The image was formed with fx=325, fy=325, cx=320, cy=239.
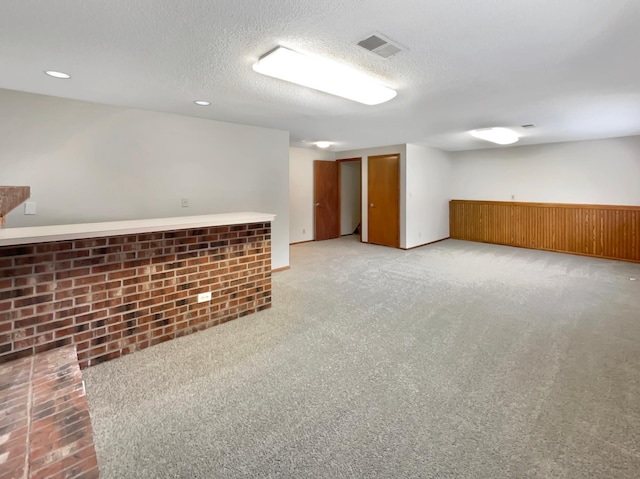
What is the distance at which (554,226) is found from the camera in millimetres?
6352

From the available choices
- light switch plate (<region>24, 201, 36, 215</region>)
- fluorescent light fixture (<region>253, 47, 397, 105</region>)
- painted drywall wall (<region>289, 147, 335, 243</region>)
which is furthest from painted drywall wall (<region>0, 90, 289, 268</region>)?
painted drywall wall (<region>289, 147, 335, 243</region>)

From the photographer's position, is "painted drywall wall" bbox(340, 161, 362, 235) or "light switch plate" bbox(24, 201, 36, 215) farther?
"painted drywall wall" bbox(340, 161, 362, 235)

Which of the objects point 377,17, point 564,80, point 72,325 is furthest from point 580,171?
point 72,325

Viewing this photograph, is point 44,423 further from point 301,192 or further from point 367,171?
point 367,171

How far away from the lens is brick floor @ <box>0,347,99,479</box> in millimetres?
1187

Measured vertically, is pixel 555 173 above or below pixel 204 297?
above

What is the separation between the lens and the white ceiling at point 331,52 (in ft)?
5.34

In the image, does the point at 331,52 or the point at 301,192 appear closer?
the point at 331,52

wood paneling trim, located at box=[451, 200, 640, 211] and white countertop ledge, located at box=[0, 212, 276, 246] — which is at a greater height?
wood paneling trim, located at box=[451, 200, 640, 211]

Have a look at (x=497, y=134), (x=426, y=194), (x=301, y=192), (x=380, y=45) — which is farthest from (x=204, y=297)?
(x=426, y=194)

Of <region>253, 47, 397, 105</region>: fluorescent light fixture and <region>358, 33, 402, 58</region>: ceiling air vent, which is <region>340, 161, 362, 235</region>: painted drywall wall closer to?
<region>253, 47, 397, 105</region>: fluorescent light fixture

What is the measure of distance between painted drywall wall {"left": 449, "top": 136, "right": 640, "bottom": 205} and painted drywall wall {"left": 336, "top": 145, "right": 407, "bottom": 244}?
2032 millimetres

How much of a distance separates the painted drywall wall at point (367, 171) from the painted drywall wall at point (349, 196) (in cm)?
63

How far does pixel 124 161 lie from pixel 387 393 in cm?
340
